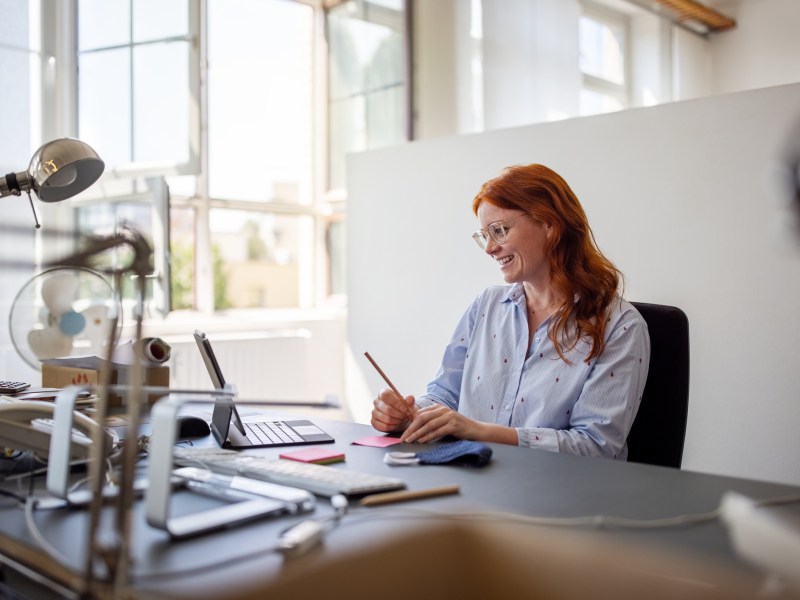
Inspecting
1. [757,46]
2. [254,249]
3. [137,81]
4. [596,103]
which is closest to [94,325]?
[137,81]

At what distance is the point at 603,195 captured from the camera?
313 centimetres

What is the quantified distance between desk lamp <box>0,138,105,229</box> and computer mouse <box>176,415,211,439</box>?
2.30 feet

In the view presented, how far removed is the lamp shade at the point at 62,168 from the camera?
1.91 metres

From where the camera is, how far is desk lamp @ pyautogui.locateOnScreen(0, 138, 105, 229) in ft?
6.27

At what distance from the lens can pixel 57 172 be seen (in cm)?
193

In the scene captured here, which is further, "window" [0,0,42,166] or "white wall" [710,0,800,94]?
"white wall" [710,0,800,94]

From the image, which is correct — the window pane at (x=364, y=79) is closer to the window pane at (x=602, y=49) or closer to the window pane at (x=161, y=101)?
the window pane at (x=161, y=101)

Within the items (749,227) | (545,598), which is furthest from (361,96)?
(545,598)

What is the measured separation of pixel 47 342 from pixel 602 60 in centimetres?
442

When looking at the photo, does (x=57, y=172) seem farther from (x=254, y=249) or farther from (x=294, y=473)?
(x=254, y=249)

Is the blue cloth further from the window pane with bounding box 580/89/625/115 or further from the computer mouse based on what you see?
the window pane with bounding box 580/89/625/115

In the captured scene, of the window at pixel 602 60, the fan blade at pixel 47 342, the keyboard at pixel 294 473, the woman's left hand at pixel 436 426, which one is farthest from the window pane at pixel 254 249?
the keyboard at pixel 294 473

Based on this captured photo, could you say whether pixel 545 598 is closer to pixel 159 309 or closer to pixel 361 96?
pixel 159 309

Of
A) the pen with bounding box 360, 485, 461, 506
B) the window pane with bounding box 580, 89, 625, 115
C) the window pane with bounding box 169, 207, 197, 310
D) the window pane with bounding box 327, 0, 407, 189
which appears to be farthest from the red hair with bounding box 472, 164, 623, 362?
the window pane with bounding box 580, 89, 625, 115
